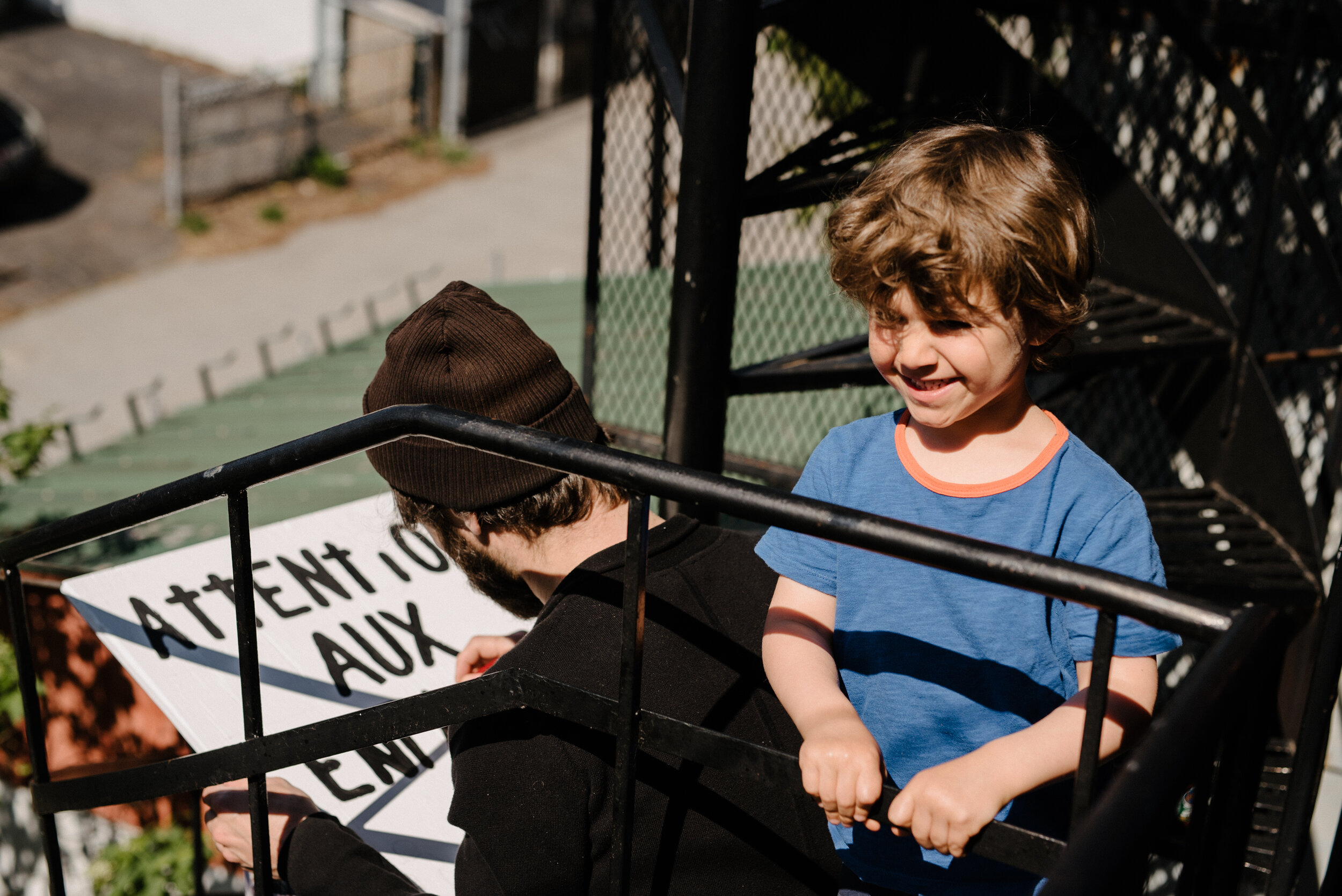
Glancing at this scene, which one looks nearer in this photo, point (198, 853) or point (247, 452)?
point (198, 853)

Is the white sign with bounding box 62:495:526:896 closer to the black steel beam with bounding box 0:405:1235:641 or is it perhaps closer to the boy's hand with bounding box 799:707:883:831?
the black steel beam with bounding box 0:405:1235:641

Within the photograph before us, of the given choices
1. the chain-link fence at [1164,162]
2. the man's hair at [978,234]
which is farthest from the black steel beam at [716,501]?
the chain-link fence at [1164,162]

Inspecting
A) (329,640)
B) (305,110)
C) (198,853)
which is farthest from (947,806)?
(305,110)

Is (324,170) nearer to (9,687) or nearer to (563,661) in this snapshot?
(9,687)

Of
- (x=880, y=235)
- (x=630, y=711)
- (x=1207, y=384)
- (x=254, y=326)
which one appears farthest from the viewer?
(x=254, y=326)

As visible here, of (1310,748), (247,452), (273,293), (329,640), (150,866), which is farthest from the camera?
(273,293)

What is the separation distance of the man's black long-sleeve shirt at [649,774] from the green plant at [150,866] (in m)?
3.77

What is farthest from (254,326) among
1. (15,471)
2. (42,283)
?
(15,471)

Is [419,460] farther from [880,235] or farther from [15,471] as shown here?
[15,471]

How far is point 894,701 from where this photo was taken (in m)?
1.53

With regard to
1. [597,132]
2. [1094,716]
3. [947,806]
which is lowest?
[947,806]

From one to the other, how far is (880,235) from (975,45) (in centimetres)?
182

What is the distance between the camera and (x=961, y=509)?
1.51 m

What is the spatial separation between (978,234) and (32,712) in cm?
215
